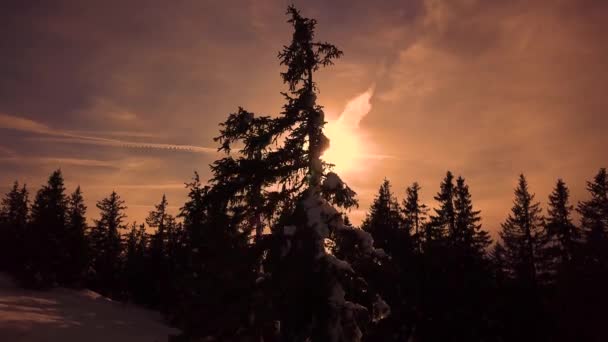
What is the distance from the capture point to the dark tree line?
1059 cm

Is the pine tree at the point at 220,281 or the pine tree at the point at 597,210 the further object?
the pine tree at the point at 597,210

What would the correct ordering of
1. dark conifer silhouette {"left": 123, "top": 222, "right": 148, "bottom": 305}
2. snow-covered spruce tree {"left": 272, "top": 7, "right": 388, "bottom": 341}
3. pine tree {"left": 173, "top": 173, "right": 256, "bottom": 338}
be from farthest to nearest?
dark conifer silhouette {"left": 123, "top": 222, "right": 148, "bottom": 305}
pine tree {"left": 173, "top": 173, "right": 256, "bottom": 338}
snow-covered spruce tree {"left": 272, "top": 7, "right": 388, "bottom": 341}

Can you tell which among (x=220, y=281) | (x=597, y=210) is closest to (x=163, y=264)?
(x=220, y=281)

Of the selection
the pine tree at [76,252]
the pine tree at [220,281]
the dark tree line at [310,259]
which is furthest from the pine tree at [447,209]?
the pine tree at [76,252]

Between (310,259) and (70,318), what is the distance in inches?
1151

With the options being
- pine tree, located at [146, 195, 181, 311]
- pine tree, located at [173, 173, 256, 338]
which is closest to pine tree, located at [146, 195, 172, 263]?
pine tree, located at [146, 195, 181, 311]

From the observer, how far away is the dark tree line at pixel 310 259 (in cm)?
1059

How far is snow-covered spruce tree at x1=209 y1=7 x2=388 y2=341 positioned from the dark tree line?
39 mm

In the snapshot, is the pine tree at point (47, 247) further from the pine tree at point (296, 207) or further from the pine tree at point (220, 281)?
the pine tree at point (296, 207)

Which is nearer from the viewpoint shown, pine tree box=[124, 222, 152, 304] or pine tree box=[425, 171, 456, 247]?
pine tree box=[425, 171, 456, 247]

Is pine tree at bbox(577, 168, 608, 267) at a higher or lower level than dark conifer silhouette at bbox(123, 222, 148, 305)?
higher

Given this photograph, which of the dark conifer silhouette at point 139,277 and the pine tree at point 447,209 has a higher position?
the pine tree at point 447,209

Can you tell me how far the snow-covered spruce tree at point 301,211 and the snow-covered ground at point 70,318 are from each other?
19.1 metres

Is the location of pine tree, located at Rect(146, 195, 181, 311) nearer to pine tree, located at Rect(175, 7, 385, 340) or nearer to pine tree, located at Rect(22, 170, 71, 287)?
A: pine tree, located at Rect(22, 170, 71, 287)
